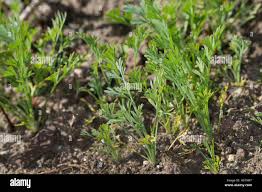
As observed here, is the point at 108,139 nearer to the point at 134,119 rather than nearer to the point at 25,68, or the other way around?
the point at 134,119

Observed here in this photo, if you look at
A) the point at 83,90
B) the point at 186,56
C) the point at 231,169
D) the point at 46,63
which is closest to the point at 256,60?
the point at 186,56
